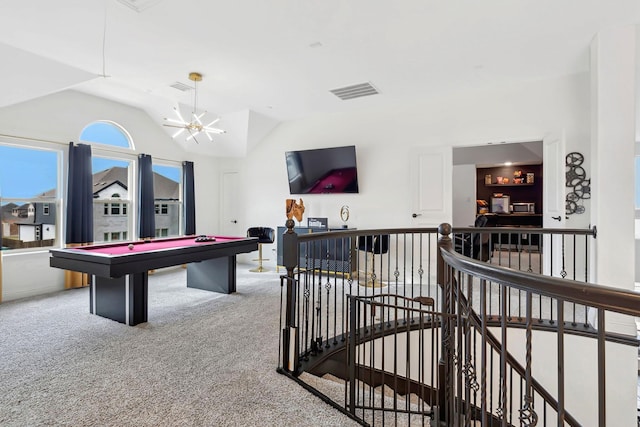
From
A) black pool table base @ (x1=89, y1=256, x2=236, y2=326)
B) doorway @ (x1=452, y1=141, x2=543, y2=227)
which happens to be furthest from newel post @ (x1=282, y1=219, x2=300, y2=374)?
doorway @ (x1=452, y1=141, x2=543, y2=227)

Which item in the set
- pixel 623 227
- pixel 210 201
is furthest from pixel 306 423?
pixel 210 201

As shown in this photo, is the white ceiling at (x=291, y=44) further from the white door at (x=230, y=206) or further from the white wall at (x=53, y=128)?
the white door at (x=230, y=206)

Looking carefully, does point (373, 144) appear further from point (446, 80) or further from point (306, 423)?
point (306, 423)

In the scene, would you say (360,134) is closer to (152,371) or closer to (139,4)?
(139,4)

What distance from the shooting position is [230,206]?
768 centimetres

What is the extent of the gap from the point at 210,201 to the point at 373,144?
12.9 feet

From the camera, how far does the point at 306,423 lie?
6.26 ft

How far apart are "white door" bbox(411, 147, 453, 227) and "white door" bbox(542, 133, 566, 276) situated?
1249mm

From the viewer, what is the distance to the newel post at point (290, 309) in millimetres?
2436

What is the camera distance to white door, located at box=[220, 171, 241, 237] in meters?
7.58

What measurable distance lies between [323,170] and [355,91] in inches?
64.7

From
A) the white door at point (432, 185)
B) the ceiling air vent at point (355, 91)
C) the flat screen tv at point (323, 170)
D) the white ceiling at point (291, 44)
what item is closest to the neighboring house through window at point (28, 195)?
the white ceiling at point (291, 44)

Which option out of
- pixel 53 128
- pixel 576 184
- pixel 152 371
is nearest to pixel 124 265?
pixel 152 371

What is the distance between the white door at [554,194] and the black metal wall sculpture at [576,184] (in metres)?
0.21
